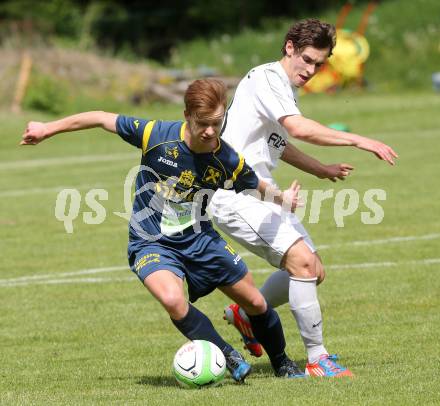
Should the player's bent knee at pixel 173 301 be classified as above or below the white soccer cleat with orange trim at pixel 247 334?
above

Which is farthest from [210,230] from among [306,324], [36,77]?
[36,77]

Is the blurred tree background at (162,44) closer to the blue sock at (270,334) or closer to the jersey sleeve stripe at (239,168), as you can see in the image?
the blue sock at (270,334)

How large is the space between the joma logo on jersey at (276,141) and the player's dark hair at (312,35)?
1.91 ft

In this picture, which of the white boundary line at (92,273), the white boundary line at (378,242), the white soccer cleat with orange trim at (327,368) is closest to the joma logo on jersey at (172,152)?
the white soccer cleat with orange trim at (327,368)

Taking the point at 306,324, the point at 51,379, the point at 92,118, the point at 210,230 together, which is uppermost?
the point at 92,118

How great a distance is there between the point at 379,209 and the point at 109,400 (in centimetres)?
843

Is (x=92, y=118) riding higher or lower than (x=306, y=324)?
higher

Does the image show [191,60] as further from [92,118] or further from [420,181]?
[92,118]

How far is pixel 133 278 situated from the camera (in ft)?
33.8

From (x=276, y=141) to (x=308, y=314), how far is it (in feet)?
3.78

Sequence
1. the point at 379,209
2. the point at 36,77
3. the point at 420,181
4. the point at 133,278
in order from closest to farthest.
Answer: the point at 133,278, the point at 379,209, the point at 420,181, the point at 36,77

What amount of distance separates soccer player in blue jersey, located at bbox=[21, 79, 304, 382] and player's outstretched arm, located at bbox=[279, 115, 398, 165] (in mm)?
309

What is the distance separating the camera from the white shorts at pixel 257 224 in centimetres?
673

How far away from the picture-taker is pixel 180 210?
21.1ft
